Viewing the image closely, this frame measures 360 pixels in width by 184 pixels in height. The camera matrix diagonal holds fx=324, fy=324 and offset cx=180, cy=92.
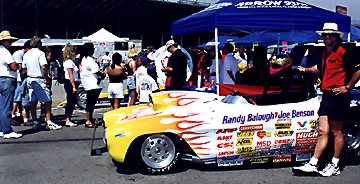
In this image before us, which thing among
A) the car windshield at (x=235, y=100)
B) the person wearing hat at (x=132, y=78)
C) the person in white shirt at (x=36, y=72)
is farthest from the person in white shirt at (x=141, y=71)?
the car windshield at (x=235, y=100)

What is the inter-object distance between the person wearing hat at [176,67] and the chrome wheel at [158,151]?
109 inches

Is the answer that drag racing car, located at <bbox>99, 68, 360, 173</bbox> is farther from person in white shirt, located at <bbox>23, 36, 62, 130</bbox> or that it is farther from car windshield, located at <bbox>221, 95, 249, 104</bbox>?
person in white shirt, located at <bbox>23, 36, 62, 130</bbox>

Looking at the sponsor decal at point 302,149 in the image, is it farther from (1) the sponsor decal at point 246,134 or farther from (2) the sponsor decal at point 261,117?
(1) the sponsor decal at point 246,134

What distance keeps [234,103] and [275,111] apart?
1.68ft

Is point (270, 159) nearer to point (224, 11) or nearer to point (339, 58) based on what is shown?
point (339, 58)

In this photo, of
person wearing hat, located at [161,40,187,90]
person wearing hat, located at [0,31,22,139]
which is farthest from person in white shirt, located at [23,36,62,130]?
person wearing hat, located at [161,40,187,90]

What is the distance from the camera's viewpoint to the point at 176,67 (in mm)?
6531

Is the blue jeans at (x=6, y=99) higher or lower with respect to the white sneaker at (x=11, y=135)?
higher

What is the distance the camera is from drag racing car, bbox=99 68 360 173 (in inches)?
153

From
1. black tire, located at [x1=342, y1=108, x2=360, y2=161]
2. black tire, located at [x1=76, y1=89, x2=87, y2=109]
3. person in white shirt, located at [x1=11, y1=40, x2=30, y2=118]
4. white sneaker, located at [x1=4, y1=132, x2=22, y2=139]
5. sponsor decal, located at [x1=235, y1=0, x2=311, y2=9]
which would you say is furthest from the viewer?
black tire, located at [x1=76, y1=89, x2=87, y2=109]

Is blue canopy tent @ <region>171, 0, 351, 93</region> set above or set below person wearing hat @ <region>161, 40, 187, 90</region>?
above

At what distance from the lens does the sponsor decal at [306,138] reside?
4.05 metres

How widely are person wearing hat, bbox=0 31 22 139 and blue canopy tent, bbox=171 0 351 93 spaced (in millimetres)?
3720

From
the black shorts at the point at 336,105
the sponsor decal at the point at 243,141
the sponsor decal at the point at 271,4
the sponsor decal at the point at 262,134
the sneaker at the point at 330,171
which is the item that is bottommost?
the sneaker at the point at 330,171
